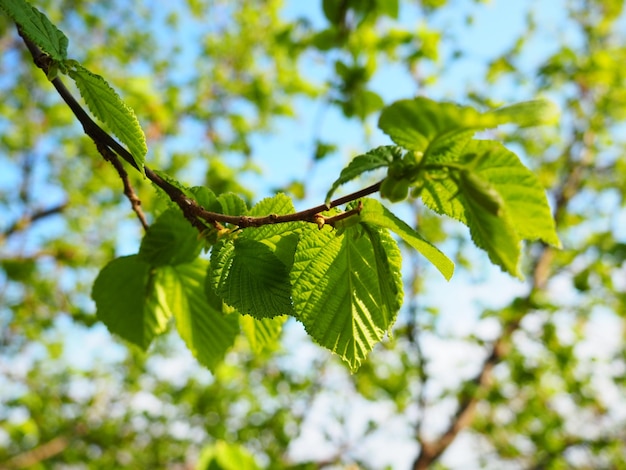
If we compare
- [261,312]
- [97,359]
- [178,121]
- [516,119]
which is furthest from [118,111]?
[97,359]

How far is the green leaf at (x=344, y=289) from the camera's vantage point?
61cm

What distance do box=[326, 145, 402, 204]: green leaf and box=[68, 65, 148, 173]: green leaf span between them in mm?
245

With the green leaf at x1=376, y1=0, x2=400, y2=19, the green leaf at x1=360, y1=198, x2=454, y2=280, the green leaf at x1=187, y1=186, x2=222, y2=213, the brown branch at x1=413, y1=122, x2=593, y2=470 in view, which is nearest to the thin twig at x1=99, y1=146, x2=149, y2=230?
the green leaf at x1=187, y1=186, x2=222, y2=213

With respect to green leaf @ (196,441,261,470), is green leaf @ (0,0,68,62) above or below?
above

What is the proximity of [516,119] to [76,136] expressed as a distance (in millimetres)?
5265

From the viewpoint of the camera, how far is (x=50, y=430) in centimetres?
535

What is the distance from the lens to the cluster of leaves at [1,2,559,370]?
0.48m

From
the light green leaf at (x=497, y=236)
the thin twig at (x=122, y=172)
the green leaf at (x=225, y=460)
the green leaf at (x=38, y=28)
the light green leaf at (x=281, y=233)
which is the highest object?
the green leaf at (x=38, y=28)

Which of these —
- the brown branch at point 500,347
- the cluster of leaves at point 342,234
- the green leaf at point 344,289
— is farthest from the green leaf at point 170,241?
the brown branch at point 500,347

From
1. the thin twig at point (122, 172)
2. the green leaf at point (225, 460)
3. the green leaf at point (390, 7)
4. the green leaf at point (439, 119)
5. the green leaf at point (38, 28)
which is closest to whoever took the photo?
the green leaf at point (439, 119)

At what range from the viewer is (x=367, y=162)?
0.51 metres

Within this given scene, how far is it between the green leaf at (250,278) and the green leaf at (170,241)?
0.15 metres

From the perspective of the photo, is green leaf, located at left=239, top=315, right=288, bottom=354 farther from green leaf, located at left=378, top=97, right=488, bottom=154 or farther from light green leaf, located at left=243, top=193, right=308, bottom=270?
green leaf, located at left=378, top=97, right=488, bottom=154

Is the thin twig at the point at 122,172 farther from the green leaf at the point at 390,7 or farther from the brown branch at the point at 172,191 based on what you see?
the green leaf at the point at 390,7
